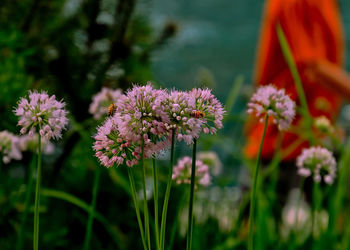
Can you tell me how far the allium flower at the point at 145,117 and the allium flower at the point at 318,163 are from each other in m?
0.27

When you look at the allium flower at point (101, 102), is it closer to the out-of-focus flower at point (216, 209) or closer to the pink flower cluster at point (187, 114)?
the pink flower cluster at point (187, 114)

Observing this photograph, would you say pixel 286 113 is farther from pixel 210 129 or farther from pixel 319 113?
pixel 319 113

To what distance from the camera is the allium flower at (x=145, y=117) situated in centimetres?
29

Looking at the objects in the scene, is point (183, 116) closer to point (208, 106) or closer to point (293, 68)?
point (208, 106)

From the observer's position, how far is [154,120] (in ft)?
0.94

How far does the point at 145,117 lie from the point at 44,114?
96 millimetres

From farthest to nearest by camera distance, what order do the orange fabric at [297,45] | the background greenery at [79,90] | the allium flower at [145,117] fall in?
1. the orange fabric at [297,45]
2. the background greenery at [79,90]
3. the allium flower at [145,117]

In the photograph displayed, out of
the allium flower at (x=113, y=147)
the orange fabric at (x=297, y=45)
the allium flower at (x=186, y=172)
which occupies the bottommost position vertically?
the allium flower at (x=113, y=147)

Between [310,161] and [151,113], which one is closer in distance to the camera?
[151,113]

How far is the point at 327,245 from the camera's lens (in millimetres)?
694

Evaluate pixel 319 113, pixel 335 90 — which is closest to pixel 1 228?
pixel 335 90

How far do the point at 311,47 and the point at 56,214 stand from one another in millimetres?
1222

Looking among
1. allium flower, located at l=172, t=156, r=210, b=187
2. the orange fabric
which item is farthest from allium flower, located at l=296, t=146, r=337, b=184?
the orange fabric

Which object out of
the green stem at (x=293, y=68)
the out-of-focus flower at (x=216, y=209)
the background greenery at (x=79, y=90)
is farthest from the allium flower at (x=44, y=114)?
the out-of-focus flower at (x=216, y=209)
